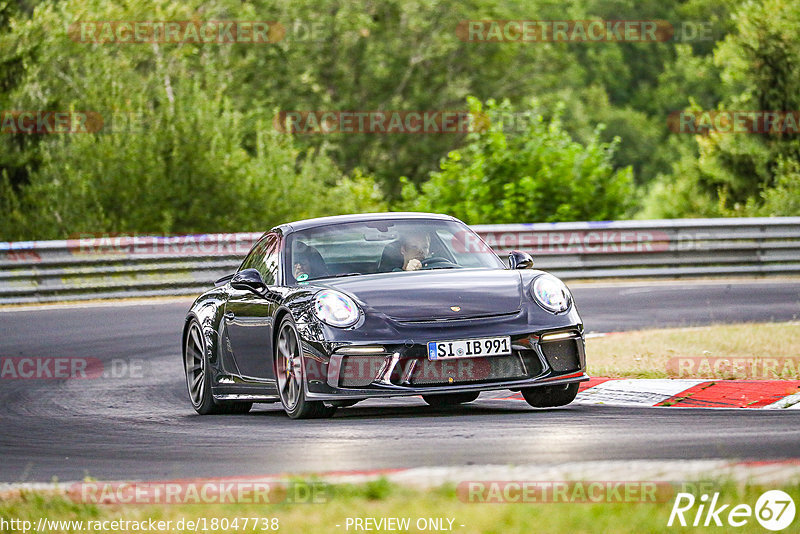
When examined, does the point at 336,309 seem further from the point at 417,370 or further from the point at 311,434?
the point at 311,434

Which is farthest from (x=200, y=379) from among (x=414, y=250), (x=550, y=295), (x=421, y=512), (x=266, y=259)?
(x=421, y=512)

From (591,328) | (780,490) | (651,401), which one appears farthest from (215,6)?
(780,490)

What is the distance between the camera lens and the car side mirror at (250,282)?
9.63 meters

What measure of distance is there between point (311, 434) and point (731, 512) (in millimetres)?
3493

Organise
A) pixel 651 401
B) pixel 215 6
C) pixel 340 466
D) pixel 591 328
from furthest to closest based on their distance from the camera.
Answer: pixel 215 6
pixel 591 328
pixel 651 401
pixel 340 466

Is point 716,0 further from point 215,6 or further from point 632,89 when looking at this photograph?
point 215,6

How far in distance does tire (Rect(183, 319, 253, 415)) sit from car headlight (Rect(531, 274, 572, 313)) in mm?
2615

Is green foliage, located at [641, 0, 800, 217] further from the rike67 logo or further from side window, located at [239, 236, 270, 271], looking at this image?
the rike67 logo

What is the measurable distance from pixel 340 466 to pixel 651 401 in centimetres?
346

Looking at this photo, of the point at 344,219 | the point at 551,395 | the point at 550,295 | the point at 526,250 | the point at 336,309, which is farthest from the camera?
the point at 526,250

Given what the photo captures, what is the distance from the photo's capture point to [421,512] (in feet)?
17.2

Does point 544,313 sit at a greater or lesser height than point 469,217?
greater

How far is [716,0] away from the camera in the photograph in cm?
6938

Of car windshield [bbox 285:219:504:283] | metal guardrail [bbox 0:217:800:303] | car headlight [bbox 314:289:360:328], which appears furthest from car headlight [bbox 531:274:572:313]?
metal guardrail [bbox 0:217:800:303]
